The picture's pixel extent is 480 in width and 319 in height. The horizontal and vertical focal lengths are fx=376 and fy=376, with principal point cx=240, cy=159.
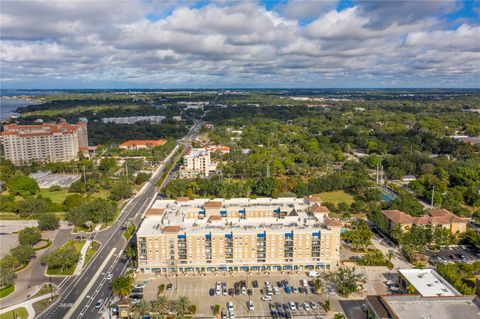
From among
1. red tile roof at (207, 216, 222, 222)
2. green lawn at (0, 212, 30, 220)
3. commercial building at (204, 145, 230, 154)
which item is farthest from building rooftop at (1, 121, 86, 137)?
red tile roof at (207, 216, 222, 222)

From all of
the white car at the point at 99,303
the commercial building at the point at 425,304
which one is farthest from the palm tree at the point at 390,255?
the white car at the point at 99,303

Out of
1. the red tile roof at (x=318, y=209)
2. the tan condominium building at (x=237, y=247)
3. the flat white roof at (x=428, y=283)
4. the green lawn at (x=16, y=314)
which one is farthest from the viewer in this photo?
the red tile roof at (x=318, y=209)

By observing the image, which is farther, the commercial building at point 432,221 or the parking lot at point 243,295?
the commercial building at point 432,221

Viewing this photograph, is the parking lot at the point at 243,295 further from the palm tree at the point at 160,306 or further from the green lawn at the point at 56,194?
the green lawn at the point at 56,194

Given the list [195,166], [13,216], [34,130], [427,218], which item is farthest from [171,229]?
[34,130]

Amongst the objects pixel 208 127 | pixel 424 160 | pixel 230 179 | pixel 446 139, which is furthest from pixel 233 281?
pixel 208 127

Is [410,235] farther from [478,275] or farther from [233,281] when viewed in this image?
[233,281]
